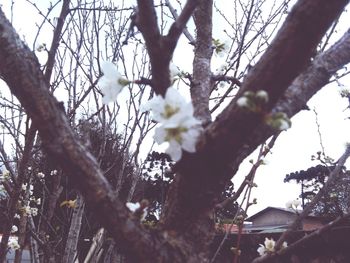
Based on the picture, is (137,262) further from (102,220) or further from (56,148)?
(56,148)

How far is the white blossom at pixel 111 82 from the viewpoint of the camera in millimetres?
1123

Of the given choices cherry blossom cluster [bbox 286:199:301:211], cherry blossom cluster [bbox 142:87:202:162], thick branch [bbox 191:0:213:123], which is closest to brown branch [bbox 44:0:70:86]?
thick branch [bbox 191:0:213:123]

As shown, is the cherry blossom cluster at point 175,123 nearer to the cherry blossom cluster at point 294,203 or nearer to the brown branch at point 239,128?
the brown branch at point 239,128

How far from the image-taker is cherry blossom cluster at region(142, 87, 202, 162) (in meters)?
0.90

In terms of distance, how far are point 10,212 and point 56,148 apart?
5.05 feet

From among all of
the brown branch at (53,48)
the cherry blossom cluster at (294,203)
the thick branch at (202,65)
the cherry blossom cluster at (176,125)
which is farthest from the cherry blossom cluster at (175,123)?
the cherry blossom cluster at (294,203)

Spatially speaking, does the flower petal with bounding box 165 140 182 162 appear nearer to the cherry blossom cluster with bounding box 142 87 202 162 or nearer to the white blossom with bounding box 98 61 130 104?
the cherry blossom cluster with bounding box 142 87 202 162

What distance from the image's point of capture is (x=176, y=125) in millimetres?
889

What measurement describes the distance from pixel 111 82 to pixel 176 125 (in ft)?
1.12

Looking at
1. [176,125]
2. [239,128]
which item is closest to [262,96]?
[239,128]

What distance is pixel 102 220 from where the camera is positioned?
0.87m

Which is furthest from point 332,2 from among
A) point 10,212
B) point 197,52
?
point 10,212

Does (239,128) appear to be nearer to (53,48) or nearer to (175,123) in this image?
(175,123)

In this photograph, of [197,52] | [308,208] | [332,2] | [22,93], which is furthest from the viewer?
[197,52]
